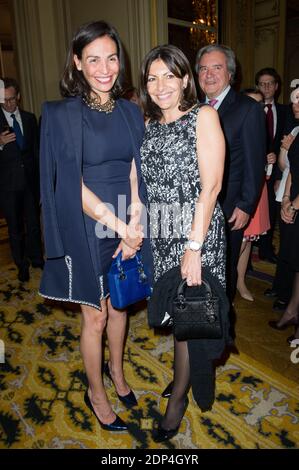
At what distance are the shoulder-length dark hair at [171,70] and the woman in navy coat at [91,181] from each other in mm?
88

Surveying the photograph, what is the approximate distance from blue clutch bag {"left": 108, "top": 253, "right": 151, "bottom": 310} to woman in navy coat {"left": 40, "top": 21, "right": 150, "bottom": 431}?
5cm

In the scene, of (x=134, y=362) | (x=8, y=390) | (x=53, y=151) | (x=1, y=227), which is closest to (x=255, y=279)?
(x=134, y=362)

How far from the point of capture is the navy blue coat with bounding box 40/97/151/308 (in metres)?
1.68

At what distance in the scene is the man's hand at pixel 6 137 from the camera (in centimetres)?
375

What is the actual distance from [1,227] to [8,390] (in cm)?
430

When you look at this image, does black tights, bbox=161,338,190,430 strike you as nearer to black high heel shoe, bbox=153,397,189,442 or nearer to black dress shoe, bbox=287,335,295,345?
black high heel shoe, bbox=153,397,189,442

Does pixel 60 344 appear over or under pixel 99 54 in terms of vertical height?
under

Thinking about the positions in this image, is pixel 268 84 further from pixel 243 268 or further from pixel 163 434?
pixel 163 434

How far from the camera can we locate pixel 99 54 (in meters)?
1.68

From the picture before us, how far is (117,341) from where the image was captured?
2.18m

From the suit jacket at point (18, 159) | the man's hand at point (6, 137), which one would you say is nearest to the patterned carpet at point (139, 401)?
the suit jacket at point (18, 159)

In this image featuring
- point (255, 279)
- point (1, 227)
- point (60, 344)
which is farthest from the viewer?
point (1, 227)

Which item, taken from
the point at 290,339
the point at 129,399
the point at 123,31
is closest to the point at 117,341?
the point at 129,399

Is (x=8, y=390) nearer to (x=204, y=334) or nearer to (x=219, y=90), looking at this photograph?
(x=204, y=334)
